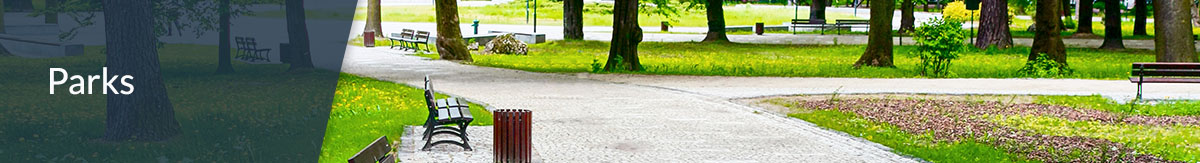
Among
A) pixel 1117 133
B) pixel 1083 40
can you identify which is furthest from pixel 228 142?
pixel 1083 40

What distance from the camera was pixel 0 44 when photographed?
1845 cm

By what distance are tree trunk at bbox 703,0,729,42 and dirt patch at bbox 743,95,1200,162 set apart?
19.2 metres

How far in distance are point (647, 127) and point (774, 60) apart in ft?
47.7

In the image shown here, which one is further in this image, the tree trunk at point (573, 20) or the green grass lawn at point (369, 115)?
the tree trunk at point (573, 20)

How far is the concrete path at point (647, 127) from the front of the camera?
10.2 meters

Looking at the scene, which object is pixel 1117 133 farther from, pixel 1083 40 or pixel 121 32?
pixel 1083 40

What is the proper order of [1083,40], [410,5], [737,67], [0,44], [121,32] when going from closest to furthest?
[121,32] → [0,44] → [737,67] → [1083,40] → [410,5]

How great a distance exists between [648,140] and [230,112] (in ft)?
16.8

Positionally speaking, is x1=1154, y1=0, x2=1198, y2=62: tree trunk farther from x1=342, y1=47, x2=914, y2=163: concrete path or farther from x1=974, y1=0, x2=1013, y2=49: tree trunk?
x1=974, y1=0, x2=1013, y2=49: tree trunk

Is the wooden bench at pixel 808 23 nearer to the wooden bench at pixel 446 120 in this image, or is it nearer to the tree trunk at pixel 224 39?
the tree trunk at pixel 224 39

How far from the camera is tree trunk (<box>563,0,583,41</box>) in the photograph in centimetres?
3625

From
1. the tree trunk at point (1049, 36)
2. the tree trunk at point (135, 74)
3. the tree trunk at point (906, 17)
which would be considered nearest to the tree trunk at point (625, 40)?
the tree trunk at point (1049, 36)

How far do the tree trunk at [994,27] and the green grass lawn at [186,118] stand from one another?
642 inches

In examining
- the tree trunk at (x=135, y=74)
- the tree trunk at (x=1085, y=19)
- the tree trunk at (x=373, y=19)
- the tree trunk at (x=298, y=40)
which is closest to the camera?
the tree trunk at (x=135, y=74)
